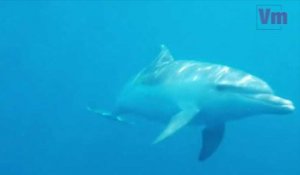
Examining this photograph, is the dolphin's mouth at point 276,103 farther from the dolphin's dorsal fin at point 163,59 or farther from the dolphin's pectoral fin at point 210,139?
the dolphin's dorsal fin at point 163,59

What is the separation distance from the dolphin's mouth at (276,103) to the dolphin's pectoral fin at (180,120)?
1.15m

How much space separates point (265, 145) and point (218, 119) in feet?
42.6

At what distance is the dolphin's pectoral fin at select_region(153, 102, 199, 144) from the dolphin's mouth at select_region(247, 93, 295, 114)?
3.77 feet

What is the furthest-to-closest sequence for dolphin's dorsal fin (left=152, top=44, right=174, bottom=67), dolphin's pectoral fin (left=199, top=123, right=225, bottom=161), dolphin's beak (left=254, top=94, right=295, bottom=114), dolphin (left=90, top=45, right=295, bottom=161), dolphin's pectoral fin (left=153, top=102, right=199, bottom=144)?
1. dolphin's dorsal fin (left=152, top=44, right=174, bottom=67)
2. dolphin's pectoral fin (left=199, top=123, right=225, bottom=161)
3. dolphin's pectoral fin (left=153, top=102, right=199, bottom=144)
4. dolphin (left=90, top=45, right=295, bottom=161)
5. dolphin's beak (left=254, top=94, right=295, bottom=114)

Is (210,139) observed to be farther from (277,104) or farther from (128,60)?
(128,60)

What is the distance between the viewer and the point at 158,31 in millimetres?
27625

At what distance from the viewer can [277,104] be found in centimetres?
713

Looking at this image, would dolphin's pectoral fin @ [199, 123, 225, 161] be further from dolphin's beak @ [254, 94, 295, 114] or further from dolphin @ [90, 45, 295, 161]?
dolphin's beak @ [254, 94, 295, 114]

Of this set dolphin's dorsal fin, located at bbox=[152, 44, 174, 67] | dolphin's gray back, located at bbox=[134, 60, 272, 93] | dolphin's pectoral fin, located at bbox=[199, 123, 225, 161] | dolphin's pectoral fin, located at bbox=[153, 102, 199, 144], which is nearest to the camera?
dolphin's gray back, located at bbox=[134, 60, 272, 93]

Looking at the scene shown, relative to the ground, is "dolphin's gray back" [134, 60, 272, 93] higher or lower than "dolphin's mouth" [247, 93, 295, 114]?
higher

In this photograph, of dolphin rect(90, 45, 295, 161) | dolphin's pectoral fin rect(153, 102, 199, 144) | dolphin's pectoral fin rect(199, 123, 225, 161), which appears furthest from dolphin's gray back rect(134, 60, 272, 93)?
dolphin's pectoral fin rect(199, 123, 225, 161)

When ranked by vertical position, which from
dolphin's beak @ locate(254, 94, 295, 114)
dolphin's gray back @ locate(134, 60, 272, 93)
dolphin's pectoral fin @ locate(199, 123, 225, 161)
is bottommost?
dolphin's beak @ locate(254, 94, 295, 114)

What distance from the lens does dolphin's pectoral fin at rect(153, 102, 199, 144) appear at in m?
7.80

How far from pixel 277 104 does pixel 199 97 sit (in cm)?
143
